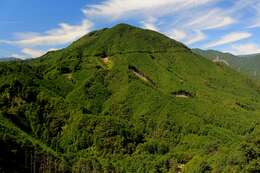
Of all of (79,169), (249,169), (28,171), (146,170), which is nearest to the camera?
(249,169)

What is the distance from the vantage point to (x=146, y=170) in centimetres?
17475

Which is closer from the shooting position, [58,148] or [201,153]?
[201,153]

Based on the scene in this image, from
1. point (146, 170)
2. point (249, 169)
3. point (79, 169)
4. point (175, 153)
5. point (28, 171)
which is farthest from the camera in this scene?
point (175, 153)

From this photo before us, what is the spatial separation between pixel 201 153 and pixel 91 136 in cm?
4677

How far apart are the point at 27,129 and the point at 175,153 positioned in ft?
205

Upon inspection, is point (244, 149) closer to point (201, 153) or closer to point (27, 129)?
point (201, 153)

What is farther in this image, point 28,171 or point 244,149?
point 28,171

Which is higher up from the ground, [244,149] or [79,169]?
[244,149]

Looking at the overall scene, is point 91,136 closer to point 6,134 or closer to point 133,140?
point 133,140

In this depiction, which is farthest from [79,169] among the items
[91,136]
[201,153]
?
[201,153]

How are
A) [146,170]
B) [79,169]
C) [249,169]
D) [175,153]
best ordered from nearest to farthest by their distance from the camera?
[249,169] → [79,169] → [146,170] → [175,153]

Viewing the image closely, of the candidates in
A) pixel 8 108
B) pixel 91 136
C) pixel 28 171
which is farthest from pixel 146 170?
pixel 8 108

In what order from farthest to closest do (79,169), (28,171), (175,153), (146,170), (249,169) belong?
(175,153) → (146,170) → (79,169) → (28,171) → (249,169)

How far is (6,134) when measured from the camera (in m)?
157
